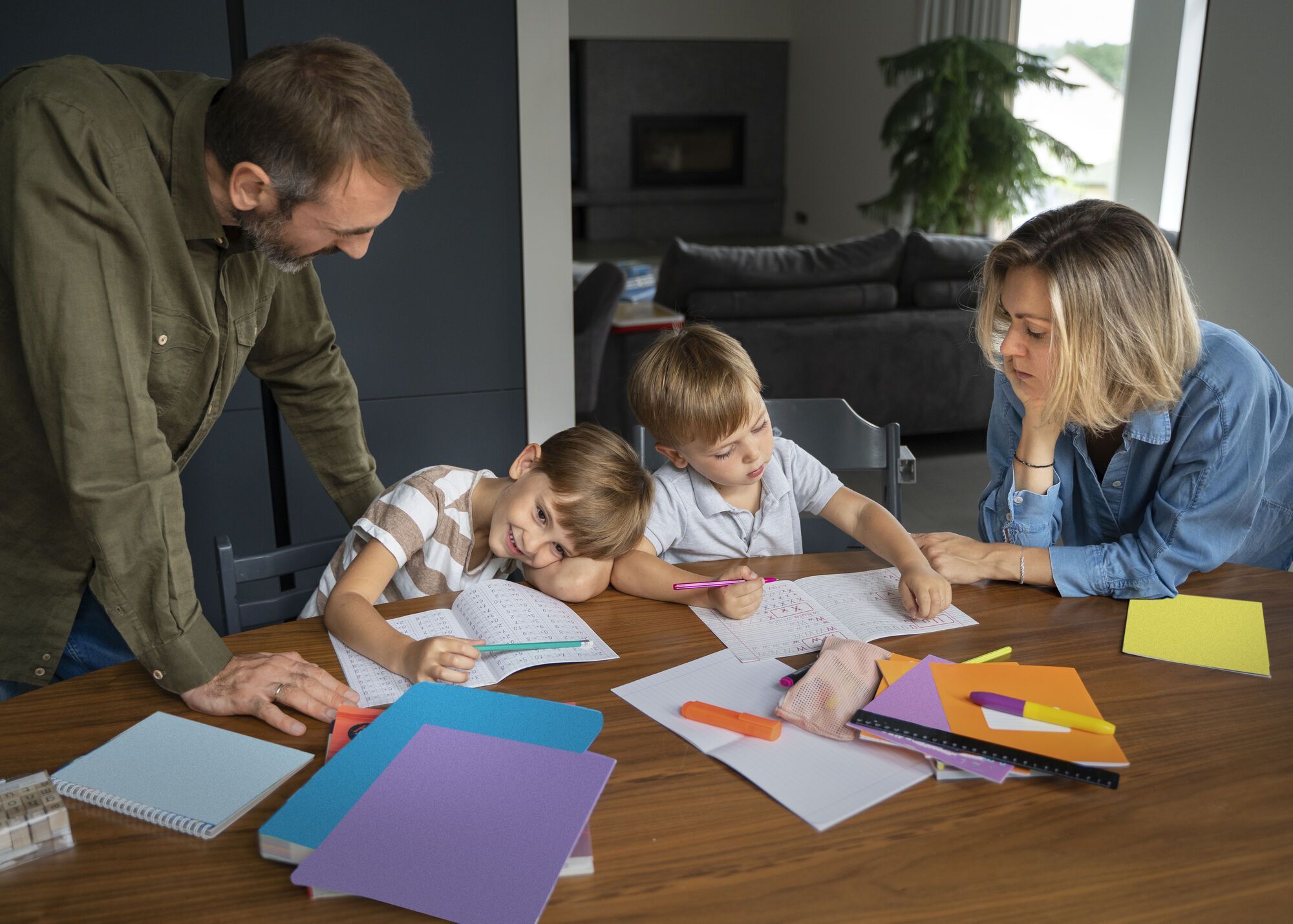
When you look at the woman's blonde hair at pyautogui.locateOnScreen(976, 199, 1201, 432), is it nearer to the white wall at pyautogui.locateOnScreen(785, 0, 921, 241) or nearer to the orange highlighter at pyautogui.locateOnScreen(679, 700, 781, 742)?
the orange highlighter at pyautogui.locateOnScreen(679, 700, 781, 742)

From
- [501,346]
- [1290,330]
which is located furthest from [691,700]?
[1290,330]

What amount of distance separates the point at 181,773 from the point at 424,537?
547 mm

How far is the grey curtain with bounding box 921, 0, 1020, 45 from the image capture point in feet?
23.7

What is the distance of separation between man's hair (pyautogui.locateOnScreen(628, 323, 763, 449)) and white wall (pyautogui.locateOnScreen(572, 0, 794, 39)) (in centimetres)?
854

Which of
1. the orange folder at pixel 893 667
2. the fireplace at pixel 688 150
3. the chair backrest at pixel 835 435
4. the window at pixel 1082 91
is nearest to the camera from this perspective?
the orange folder at pixel 893 667

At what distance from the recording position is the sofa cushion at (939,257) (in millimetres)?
4535

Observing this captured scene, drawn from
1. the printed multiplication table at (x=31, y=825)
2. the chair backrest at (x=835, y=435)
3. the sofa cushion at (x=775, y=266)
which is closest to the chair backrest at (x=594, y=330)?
the sofa cushion at (x=775, y=266)

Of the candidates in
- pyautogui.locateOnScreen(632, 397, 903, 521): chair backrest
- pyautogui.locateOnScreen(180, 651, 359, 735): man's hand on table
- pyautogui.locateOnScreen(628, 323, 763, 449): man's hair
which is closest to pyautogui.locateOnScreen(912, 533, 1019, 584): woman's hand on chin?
pyautogui.locateOnScreen(628, 323, 763, 449): man's hair

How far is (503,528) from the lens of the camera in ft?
4.90

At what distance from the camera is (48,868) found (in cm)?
88

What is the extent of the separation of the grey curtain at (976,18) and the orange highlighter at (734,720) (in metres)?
7.19

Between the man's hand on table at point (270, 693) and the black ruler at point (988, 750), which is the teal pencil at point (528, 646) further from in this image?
the black ruler at point (988, 750)

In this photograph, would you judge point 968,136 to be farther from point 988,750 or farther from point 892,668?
point 988,750

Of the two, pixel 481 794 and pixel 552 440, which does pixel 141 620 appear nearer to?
pixel 481 794
